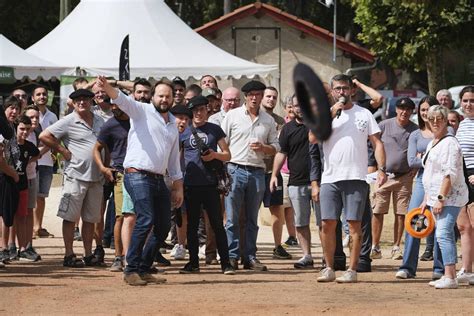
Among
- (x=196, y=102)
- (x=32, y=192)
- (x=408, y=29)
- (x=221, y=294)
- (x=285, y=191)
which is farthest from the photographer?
(x=408, y=29)

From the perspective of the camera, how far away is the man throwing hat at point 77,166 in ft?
46.9

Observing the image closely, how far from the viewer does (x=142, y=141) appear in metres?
12.6

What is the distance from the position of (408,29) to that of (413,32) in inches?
12.5

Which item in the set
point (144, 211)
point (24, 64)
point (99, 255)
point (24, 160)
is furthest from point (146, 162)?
point (24, 64)

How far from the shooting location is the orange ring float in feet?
42.6

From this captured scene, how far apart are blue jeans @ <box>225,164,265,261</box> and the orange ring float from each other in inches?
78.9

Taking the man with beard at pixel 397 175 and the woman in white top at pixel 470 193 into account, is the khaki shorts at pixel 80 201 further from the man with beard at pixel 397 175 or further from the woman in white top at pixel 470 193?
the woman in white top at pixel 470 193

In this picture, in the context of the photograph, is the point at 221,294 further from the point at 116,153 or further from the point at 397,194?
the point at 397,194

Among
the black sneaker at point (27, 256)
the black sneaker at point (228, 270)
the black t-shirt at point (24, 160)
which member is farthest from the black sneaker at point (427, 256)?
the black t-shirt at point (24, 160)

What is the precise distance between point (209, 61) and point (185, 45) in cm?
67

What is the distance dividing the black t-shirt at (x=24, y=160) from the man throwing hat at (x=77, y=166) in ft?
1.74

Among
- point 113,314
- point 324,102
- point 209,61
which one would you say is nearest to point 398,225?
point 113,314

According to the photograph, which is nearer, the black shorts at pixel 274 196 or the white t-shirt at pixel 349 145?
the white t-shirt at pixel 349 145

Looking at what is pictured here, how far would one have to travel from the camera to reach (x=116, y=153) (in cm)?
1381
